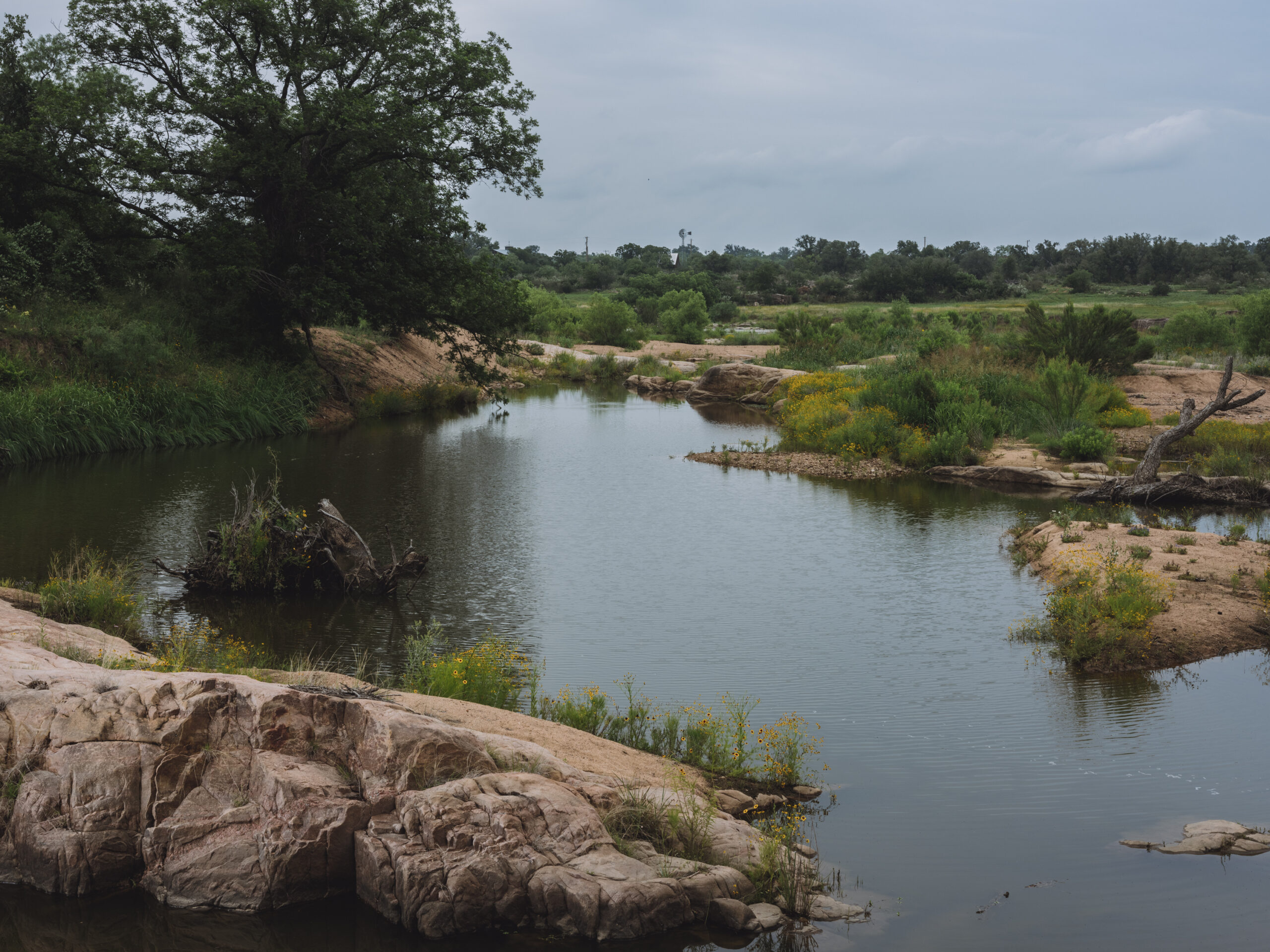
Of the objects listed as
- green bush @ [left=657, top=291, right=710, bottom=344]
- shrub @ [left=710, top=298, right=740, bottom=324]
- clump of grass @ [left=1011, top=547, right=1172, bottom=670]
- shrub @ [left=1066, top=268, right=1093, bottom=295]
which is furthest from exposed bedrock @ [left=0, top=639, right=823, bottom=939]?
shrub @ [left=1066, top=268, right=1093, bottom=295]

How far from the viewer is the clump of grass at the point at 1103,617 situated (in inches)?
427

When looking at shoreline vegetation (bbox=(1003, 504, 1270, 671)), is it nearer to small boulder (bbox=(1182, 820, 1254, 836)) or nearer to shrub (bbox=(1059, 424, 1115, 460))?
small boulder (bbox=(1182, 820, 1254, 836))

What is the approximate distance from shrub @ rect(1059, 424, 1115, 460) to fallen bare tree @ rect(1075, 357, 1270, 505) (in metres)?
3.62

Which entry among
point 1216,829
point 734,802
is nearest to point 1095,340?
point 1216,829

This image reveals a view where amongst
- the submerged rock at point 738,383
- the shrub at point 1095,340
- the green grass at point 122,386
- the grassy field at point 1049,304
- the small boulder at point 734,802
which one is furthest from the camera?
the grassy field at point 1049,304

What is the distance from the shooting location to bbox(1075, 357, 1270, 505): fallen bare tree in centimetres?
1881

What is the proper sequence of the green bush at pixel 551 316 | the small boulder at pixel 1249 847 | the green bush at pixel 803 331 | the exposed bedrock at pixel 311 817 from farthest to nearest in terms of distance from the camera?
the green bush at pixel 551 316 < the green bush at pixel 803 331 < the small boulder at pixel 1249 847 < the exposed bedrock at pixel 311 817

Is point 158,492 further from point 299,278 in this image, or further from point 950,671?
point 950,671

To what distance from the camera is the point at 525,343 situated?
51.7 meters

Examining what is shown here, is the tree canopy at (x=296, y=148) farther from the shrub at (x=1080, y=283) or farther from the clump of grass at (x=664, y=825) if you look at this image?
the shrub at (x=1080, y=283)

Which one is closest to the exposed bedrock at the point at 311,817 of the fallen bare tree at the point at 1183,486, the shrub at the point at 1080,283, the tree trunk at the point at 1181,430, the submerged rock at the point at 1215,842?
the submerged rock at the point at 1215,842

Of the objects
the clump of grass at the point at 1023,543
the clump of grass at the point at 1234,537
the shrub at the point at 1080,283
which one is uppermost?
the shrub at the point at 1080,283

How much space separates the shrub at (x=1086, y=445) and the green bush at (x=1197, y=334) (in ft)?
72.6

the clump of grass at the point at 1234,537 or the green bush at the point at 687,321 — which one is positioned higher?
the green bush at the point at 687,321
